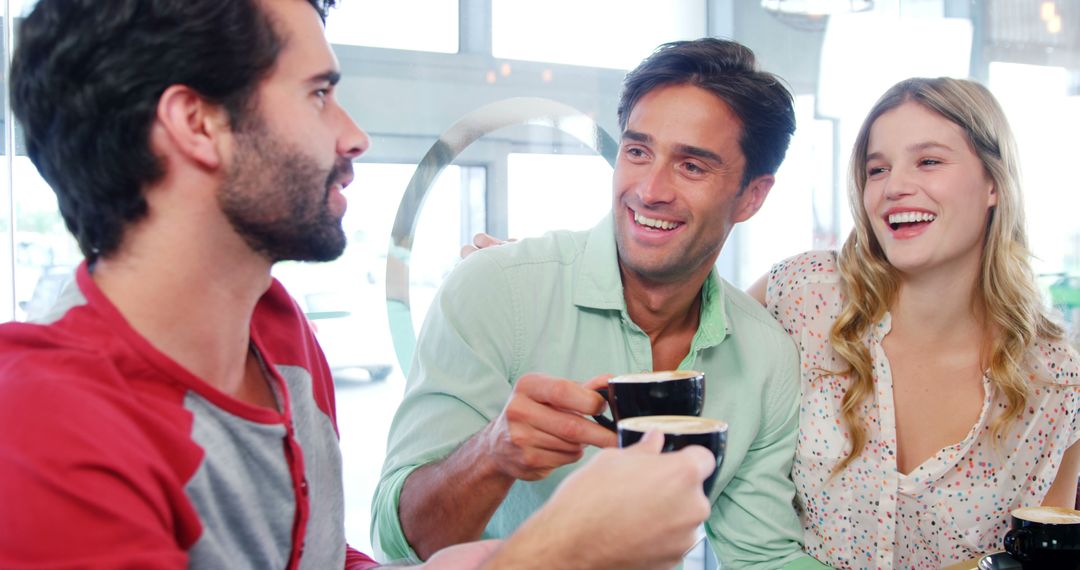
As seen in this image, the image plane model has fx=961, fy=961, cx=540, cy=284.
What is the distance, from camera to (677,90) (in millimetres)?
1738

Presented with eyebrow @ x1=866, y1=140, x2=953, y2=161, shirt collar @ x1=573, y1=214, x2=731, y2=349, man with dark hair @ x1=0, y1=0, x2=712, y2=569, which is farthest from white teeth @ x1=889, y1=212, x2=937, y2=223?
man with dark hair @ x1=0, y1=0, x2=712, y2=569

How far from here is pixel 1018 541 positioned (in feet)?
4.06

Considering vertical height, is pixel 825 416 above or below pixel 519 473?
below

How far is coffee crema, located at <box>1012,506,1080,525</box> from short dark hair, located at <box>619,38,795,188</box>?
0.78 m

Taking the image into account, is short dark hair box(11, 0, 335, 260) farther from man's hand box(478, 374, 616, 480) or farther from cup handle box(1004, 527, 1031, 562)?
cup handle box(1004, 527, 1031, 562)

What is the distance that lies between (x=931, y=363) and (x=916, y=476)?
0.80 feet

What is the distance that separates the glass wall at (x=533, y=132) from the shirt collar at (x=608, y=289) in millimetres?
546

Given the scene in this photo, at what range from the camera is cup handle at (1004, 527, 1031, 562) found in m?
1.23

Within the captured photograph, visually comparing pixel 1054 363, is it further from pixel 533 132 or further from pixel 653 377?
pixel 533 132

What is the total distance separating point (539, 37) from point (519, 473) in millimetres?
1371

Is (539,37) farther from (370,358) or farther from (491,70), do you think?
(370,358)

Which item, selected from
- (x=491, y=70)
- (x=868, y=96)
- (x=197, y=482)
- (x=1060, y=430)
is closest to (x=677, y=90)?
(x=491, y=70)

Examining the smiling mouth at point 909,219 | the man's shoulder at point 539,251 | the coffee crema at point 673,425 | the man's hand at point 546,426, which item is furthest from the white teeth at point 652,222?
the coffee crema at point 673,425

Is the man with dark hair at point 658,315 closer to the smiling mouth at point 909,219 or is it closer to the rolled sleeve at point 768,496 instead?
the rolled sleeve at point 768,496
